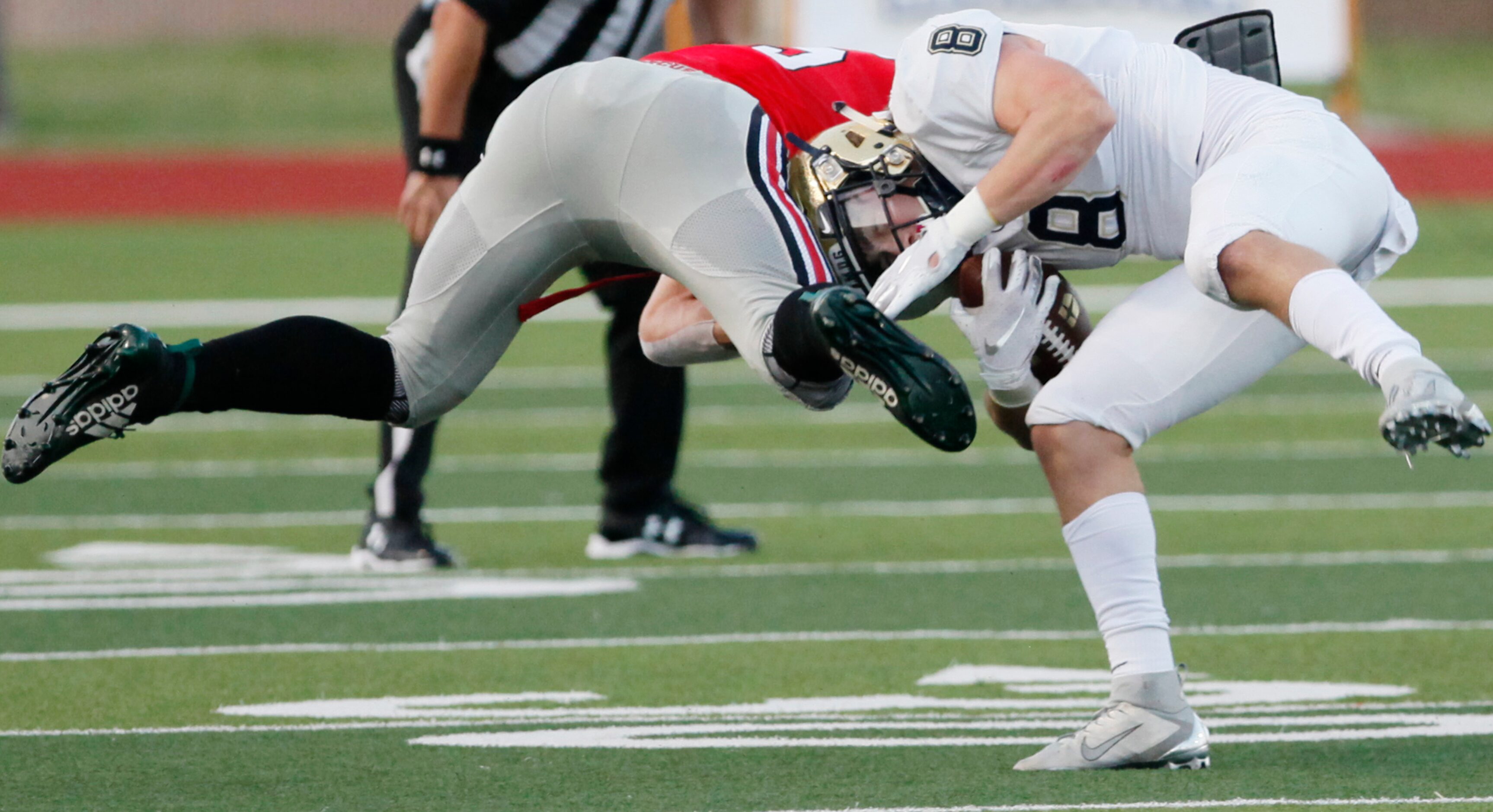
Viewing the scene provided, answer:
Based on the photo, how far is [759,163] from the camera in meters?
3.93

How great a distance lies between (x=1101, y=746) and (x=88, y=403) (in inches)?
69.0

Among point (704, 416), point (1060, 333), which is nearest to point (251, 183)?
point (704, 416)

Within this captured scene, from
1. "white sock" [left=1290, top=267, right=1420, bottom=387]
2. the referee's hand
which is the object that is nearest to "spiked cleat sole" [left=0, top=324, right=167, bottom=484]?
"white sock" [left=1290, top=267, right=1420, bottom=387]

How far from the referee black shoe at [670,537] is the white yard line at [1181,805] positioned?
2.99 metres

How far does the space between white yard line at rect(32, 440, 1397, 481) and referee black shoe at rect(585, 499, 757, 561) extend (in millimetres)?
1698

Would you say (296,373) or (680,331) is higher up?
(296,373)

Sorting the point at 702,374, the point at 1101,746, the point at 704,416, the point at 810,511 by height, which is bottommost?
the point at 702,374

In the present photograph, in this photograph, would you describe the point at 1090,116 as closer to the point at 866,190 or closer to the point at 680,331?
the point at 866,190

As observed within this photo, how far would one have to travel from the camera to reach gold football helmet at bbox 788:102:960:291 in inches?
154

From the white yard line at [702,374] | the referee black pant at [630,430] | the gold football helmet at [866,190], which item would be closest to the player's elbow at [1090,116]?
the gold football helmet at [866,190]

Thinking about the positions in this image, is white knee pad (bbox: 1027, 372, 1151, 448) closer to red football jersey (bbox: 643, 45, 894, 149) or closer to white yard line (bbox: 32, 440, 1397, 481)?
red football jersey (bbox: 643, 45, 894, 149)

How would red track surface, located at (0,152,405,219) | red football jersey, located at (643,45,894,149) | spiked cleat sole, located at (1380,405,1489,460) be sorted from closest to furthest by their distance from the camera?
1. spiked cleat sole, located at (1380,405,1489,460)
2. red football jersey, located at (643,45,894,149)
3. red track surface, located at (0,152,405,219)

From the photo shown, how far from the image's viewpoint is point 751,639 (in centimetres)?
539

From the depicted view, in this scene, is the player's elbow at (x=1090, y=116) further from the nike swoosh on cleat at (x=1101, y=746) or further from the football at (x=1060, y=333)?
the nike swoosh on cleat at (x=1101, y=746)
